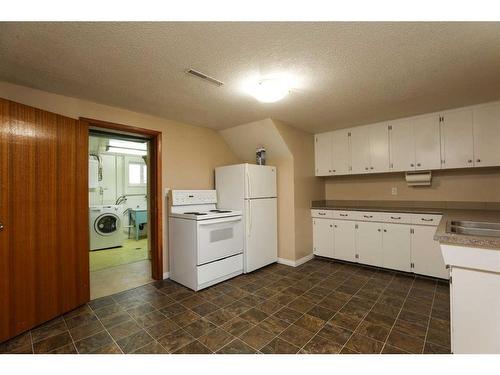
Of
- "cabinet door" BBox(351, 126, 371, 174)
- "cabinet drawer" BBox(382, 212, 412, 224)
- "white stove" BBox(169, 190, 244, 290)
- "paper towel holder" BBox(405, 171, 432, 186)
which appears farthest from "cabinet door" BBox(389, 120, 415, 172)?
"white stove" BBox(169, 190, 244, 290)

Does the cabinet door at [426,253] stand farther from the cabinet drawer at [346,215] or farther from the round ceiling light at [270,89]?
the round ceiling light at [270,89]

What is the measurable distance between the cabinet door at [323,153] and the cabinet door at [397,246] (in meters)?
1.31

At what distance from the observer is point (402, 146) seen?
339cm

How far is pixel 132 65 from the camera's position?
1.87 meters

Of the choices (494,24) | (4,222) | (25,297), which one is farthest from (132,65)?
(494,24)

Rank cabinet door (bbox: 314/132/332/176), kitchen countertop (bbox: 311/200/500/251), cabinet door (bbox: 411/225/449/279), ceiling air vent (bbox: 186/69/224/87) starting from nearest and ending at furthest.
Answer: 1. kitchen countertop (bbox: 311/200/500/251)
2. ceiling air vent (bbox: 186/69/224/87)
3. cabinet door (bbox: 411/225/449/279)
4. cabinet door (bbox: 314/132/332/176)

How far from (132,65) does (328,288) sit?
3.03 m

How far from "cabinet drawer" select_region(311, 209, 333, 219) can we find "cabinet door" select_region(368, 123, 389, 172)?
3.05 ft

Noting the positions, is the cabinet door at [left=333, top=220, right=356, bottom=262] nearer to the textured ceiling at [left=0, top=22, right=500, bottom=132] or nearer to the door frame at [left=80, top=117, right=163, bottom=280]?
the textured ceiling at [left=0, top=22, right=500, bottom=132]

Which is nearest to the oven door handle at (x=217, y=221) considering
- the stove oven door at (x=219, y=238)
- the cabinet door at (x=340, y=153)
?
the stove oven door at (x=219, y=238)

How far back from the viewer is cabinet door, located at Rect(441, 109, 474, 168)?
115 inches

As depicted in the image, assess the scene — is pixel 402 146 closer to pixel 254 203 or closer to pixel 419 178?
pixel 419 178

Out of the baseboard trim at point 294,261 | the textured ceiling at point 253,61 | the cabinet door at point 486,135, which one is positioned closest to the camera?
the textured ceiling at point 253,61

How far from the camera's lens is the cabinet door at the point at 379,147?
11.6 ft
